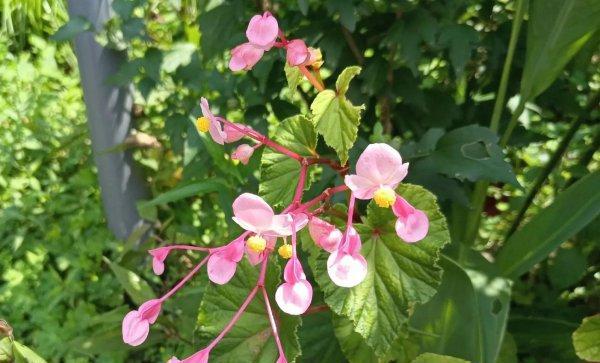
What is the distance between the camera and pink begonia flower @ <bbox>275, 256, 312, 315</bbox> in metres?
0.60

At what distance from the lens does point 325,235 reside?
0.64 metres

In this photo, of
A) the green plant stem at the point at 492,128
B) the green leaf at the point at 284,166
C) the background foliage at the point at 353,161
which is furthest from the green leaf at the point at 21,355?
the green plant stem at the point at 492,128

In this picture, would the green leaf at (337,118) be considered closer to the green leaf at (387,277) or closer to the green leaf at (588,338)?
the green leaf at (387,277)

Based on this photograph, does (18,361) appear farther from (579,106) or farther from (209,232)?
(579,106)

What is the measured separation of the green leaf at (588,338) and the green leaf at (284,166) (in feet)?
1.70

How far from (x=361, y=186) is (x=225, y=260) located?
5.8 inches

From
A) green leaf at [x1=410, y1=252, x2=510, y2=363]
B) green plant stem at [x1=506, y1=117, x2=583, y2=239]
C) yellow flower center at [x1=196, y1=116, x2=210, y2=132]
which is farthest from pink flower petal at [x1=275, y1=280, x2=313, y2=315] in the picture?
green plant stem at [x1=506, y1=117, x2=583, y2=239]

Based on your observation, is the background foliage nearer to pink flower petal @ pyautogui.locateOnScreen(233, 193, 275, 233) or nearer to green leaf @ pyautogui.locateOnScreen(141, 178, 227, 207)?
green leaf @ pyautogui.locateOnScreen(141, 178, 227, 207)

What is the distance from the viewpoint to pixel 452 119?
1.51 meters

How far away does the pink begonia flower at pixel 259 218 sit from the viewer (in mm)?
583

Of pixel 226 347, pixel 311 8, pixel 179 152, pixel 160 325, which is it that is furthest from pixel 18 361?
pixel 311 8

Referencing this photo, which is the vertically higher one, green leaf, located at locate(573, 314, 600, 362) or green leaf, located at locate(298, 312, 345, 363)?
green leaf, located at locate(573, 314, 600, 362)

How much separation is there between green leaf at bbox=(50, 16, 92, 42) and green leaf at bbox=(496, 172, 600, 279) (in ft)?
3.11

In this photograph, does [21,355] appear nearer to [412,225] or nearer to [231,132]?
[231,132]
